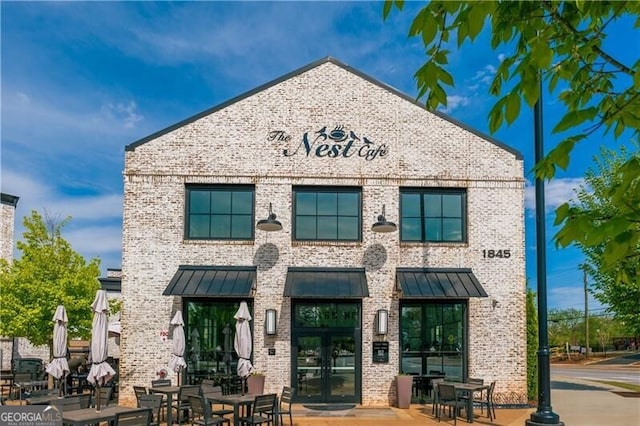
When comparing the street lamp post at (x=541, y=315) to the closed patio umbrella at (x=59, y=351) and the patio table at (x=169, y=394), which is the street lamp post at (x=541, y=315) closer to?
the patio table at (x=169, y=394)

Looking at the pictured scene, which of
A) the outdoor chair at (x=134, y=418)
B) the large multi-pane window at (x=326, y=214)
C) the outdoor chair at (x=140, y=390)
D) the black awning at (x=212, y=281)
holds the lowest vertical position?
the outdoor chair at (x=140, y=390)

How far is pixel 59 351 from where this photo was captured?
43.6ft

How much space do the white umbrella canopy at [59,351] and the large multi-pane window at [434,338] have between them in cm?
886

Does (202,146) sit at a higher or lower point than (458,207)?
higher

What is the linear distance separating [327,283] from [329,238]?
152cm

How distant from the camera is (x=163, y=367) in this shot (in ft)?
51.4

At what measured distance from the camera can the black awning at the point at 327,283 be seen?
49.5 feet

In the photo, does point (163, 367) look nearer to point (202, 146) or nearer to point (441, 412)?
point (202, 146)

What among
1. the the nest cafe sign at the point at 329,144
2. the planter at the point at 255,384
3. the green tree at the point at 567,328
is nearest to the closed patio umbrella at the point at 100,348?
the planter at the point at 255,384

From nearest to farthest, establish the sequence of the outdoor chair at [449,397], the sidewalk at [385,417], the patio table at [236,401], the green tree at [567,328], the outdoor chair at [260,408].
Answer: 1. the outdoor chair at [260,408]
2. the patio table at [236,401]
3. the sidewalk at [385,417]
4. the outdoor chair at [449,397]
5. the green tree at [567,328]

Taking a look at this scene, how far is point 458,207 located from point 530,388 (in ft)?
19.0

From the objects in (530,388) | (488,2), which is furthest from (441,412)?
(488,2)

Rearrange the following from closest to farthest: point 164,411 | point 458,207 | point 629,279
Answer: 1. point 629,279
2. point 164,411
3. point 458,207

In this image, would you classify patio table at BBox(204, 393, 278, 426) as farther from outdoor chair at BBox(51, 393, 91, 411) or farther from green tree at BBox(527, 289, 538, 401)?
green tree at BBox(527, 289, 538, 401)
